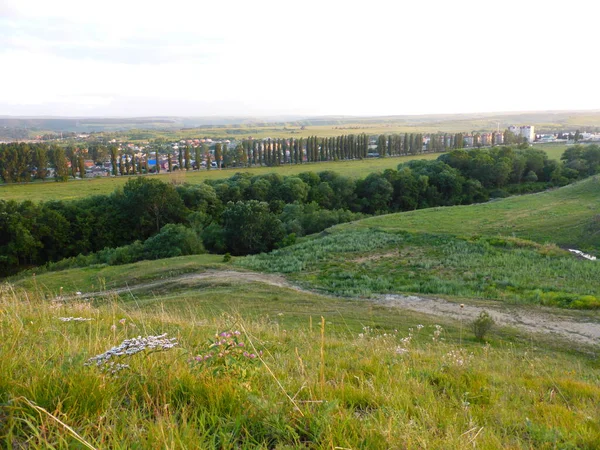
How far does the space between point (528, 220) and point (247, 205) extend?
2554 cm

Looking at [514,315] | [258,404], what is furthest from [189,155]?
[258,404]

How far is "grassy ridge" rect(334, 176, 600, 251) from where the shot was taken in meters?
34.4

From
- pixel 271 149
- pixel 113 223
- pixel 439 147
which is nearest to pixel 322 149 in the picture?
pixel 271 149

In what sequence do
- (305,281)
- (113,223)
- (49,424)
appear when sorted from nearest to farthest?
(49,424)
(305,281)
(113,223)

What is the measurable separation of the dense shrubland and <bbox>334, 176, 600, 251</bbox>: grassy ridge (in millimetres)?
8958

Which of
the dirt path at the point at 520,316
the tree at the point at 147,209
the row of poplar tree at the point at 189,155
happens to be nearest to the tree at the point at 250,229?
the tree at the point at 147,209

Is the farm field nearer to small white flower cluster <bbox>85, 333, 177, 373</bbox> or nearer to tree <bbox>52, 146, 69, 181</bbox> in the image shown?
small white flower cluster <bbox>85, 333, 177, 373</bbox>

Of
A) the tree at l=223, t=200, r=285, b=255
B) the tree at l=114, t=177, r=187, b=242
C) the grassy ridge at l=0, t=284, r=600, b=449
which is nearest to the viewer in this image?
the grassy ridge at l=0, t=284, r=600, b=449

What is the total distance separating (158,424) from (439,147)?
143187mm

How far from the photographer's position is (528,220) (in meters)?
40.1

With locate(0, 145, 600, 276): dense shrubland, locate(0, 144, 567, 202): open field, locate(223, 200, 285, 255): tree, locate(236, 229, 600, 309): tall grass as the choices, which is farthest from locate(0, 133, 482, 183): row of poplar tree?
locate(236, 229, 600, 309): tall grass

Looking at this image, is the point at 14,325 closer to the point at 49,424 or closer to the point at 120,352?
the point at 120,352

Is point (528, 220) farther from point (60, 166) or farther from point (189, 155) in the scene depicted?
point (60, 166)

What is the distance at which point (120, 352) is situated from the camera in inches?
152
